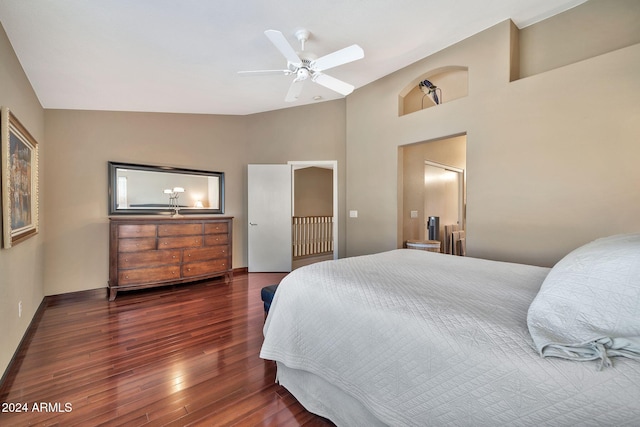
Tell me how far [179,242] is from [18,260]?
164cm

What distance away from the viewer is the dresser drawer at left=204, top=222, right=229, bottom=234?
13.2 feet

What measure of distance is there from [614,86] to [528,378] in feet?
8.69

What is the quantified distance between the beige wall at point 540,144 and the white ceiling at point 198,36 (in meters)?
0.46

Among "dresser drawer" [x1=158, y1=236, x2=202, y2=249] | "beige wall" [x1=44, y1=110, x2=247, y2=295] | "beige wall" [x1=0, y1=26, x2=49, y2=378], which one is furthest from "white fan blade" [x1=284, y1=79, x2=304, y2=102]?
"dresser drawer" [x1=158, y1=236, x2=202, y2=249]

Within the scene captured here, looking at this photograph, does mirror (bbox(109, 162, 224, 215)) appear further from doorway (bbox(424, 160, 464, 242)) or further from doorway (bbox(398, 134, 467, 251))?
doorway (bbox(424, 160, 464, 242))

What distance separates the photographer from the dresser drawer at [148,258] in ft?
11.3

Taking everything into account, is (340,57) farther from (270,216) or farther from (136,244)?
(136,244)

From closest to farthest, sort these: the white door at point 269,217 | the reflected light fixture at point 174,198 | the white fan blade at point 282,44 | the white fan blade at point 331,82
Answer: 1. the white fan blade at point 282,44
2. the white fan blade at point 331,82
3. the reflected light fixture at point 174,198
4. the white door at point 269,217

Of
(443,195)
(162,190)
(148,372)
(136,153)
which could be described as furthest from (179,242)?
(443,195)

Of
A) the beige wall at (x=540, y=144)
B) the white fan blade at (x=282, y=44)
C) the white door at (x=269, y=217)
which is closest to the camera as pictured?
the white fan blade at (x=282, y=44)

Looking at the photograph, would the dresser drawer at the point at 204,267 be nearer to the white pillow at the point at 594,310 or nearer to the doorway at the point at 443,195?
the doorway at the point at 443,195

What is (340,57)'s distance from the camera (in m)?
2.31

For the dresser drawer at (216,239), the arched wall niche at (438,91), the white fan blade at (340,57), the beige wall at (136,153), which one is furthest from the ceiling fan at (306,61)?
the dresser drawer at (216,239)

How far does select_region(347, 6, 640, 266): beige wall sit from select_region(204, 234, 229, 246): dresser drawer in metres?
2.93
